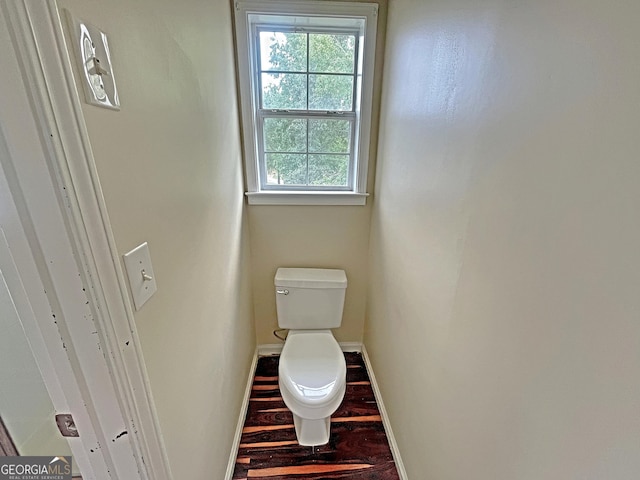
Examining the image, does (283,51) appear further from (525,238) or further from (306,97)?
(525,238)

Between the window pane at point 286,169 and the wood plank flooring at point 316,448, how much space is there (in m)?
1.28

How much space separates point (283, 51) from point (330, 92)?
0.32 metres

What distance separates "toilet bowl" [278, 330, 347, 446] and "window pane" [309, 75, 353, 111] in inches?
52.7

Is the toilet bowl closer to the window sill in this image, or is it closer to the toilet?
the toilet

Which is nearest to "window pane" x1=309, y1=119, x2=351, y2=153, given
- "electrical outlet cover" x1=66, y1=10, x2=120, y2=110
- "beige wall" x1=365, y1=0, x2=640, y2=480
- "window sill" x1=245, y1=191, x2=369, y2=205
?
"window sill" x1=245, y1=191, x2=369, y2=205

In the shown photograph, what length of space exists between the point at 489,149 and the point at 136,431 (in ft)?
3.29

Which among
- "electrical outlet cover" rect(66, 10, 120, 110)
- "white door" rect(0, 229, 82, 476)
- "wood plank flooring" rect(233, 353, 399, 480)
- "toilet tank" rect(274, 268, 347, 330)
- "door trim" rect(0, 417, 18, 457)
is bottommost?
"wood plank flooring" rect(233, 353, 399, 480)

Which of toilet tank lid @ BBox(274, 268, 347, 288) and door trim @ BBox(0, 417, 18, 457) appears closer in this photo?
door trim @ BBox(0, 417, 18, 457)

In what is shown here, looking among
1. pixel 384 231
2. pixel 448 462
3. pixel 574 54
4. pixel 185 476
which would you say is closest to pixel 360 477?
pixel 448 462

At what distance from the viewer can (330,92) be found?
164 centimetres

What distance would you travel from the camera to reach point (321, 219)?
5.87 feet

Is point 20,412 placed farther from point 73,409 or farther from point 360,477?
point 360,477

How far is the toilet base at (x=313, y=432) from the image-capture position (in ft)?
4.77

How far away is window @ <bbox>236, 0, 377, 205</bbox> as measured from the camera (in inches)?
57.7
